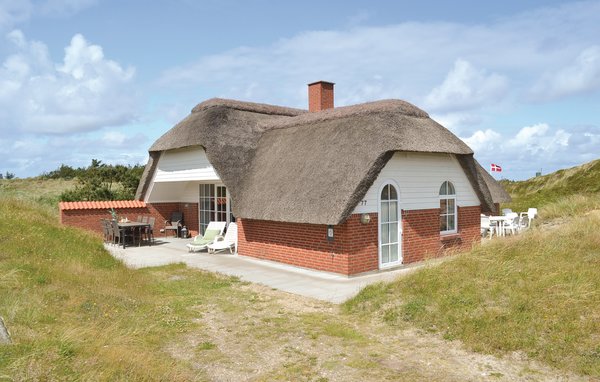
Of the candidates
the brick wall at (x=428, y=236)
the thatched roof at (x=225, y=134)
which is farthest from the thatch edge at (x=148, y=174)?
the brick wall at (x=428, y=236)

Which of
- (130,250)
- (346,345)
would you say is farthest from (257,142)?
(346,345)

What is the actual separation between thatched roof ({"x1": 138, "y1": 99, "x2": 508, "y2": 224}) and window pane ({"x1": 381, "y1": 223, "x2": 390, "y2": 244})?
160cm

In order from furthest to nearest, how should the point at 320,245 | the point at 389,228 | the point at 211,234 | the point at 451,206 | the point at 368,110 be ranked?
the point at 211,234
the point at 451,206
the point at 368,110
the point at 389,228
the point at 320,245

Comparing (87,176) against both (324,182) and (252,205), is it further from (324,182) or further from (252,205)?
(324,182)

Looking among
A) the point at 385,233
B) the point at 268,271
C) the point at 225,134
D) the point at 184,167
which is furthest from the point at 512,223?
the point at 184,167

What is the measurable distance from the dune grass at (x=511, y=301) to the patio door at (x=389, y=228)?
8.86 ft

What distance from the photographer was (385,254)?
42.9 feet

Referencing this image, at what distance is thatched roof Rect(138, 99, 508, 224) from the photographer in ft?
40.1

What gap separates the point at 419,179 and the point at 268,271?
4920 mm

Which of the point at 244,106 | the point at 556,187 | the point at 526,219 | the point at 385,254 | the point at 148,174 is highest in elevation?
the point at 244,106

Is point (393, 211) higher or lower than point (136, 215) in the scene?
higher

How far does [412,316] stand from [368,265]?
14.4 feet

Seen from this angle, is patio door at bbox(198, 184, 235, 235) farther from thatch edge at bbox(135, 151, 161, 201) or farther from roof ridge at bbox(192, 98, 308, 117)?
roof ridge at bbox(192, 98, 308, 117)

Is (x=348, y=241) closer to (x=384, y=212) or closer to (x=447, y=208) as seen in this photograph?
(x=384, y=212)
